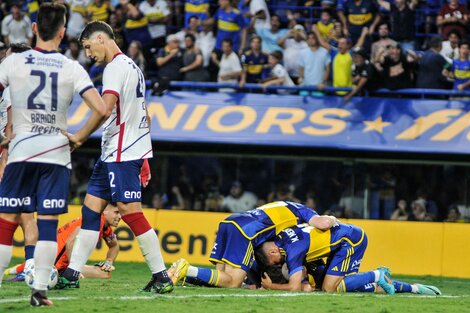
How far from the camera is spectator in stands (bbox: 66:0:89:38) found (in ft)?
73.2

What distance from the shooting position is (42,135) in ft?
27.6

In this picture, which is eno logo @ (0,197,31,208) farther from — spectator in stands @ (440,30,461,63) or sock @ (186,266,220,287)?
spectator in stands @ (440,30,461,63)

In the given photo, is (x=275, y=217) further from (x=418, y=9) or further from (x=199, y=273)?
(x=418, y=9)

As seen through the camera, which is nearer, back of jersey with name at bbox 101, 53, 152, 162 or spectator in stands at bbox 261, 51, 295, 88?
back of jersey with name at bbox 101, 53, 152, 162

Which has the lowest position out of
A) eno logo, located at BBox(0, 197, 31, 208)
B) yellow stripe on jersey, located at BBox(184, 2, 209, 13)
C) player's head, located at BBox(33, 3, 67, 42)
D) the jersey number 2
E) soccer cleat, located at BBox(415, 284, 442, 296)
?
soccer cleat, located at BBox(415, 284, 442, 296)

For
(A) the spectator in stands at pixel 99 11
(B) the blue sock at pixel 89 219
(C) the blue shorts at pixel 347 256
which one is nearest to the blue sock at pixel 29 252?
(B) the blue sock at pixel 89 219

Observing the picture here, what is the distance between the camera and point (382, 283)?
37.8ft

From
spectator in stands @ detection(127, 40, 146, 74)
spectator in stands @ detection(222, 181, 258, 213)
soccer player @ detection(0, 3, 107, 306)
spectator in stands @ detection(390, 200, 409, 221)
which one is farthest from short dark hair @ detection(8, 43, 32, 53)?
spectator in stands @ detection(390, 200, 409, 221)

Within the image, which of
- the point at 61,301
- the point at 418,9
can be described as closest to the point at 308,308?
the point at 61,301

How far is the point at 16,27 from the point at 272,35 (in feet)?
18.3

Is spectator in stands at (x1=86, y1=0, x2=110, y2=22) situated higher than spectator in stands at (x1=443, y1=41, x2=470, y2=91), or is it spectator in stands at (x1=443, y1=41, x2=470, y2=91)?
spectator in stands at (x1=86, y1=0, x2=110, y2=22)

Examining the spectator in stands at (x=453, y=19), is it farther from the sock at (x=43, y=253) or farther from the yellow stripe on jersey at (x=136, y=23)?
the sock at (x=43, y=253)

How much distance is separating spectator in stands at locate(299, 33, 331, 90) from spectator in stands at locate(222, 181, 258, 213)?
2.54 metres

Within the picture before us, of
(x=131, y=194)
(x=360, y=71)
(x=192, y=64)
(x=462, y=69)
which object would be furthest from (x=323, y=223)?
(x=192, y=64)
